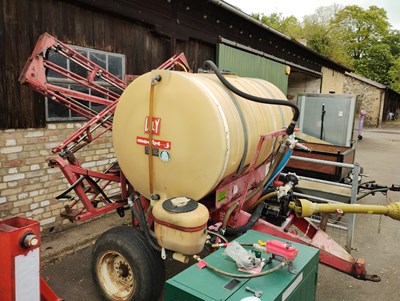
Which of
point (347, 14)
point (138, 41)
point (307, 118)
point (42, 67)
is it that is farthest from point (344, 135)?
point (347, 14)

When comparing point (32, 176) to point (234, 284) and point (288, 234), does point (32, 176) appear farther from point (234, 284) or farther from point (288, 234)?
point (234, 284)

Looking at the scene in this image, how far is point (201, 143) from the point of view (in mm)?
2711

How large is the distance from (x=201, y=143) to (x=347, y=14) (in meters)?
52.7

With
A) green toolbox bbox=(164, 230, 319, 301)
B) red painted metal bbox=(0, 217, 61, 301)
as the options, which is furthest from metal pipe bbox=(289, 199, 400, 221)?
red painted metal bbox=(0, 217, 61, 301)

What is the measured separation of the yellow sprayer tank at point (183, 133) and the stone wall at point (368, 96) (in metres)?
23.3

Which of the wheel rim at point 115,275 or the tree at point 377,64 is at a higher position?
the tree at point 377,64

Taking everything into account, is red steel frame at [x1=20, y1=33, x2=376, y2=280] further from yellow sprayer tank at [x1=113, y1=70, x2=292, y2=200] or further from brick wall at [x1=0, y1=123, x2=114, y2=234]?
brick wall at [x1=0, y1=123, x2=114, y2=234]

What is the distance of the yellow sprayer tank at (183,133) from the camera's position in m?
2.70

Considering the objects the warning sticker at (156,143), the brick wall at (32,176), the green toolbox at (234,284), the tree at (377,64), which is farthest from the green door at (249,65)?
the tree at (377,64)

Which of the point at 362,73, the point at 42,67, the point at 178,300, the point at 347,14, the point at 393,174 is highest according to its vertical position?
the point at 347,14

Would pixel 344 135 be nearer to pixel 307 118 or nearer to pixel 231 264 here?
pixel 307 118

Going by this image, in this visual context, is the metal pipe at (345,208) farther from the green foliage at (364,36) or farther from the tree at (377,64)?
the tree at (377,64)

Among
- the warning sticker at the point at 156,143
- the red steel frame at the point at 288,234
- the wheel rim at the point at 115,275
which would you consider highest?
the warning sticker at the point at 156,143

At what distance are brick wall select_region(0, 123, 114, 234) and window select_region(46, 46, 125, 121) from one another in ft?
0.49
